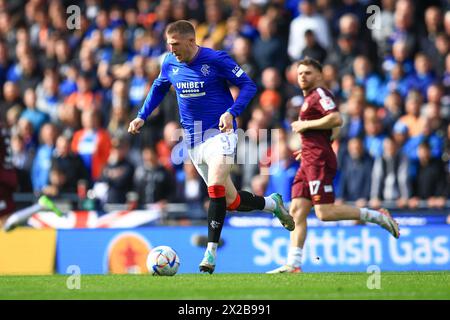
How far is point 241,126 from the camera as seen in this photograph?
1833 centimetres

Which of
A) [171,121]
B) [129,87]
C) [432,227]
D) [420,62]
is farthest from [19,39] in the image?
[432,227]

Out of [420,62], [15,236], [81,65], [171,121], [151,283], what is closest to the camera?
[151,283]

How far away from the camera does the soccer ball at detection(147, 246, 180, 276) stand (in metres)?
11.5

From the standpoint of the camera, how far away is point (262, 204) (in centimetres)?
1218

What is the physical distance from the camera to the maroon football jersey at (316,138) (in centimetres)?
1212

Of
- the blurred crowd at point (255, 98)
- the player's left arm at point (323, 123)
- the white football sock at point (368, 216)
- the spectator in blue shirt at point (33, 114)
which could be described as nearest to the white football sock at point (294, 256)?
the white football sock at point (368, 216)

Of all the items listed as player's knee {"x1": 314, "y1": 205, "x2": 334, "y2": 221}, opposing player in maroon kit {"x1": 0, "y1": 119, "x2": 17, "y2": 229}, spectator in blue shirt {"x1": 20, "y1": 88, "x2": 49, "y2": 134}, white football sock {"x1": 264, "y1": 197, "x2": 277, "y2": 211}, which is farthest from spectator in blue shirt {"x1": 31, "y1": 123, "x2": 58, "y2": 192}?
player's knee {"x1": 314, "y1": 205, "x2": 334, "y2": 221}

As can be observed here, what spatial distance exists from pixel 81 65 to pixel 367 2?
609 cm

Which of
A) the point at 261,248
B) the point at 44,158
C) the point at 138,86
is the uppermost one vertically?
the point at 138,86

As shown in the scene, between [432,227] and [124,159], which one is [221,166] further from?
[124,159]

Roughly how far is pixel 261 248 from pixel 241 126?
3808 millimetres

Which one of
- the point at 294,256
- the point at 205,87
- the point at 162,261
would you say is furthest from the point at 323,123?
the point at 162,261

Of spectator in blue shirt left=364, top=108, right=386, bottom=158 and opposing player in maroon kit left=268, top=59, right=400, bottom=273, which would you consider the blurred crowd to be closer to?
spectator in blue shirt left=364, top=108, right=386, bottom=158

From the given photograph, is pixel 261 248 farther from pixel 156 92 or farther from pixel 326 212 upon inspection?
pixel 156 92
